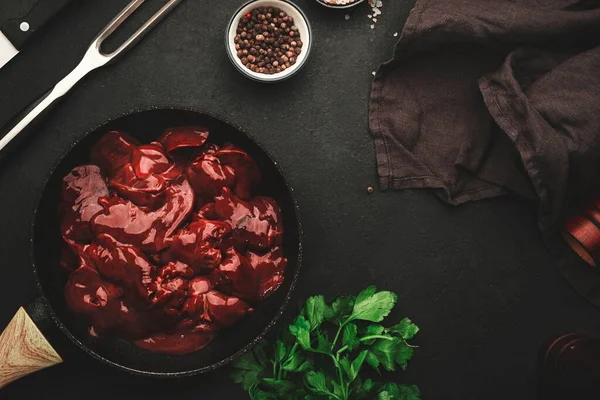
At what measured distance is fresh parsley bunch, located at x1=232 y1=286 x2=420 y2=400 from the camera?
1932 millimetres

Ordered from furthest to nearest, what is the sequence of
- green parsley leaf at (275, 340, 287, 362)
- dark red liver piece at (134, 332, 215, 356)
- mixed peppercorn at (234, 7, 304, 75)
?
mixed peppercorn at (234, 7, 304, 75) < green parsley leaf at (275, 340, 287, 362) < dark red liver piece at (134, 332, 215, 356)

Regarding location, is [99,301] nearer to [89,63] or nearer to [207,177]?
[207,177]

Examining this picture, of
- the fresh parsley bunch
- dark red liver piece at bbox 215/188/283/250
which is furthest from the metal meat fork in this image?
the fresh parsley bunch

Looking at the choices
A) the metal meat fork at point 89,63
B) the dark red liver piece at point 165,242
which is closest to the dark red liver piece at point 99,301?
the dark red liver piece at point 165,242

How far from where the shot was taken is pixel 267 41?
2064mm

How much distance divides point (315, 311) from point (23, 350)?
84 centimetres

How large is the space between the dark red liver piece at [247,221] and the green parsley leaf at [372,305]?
1.14ft

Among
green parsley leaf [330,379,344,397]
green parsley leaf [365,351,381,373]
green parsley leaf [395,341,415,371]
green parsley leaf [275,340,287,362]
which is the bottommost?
green parsley leaf [395,341,415,371]

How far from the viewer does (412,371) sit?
7.00ft

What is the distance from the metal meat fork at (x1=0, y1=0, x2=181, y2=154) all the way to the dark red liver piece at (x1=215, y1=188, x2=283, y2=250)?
1.99 feet

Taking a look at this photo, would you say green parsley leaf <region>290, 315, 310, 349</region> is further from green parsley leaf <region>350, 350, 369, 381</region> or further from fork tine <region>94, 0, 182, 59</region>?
fork tine <region>94, 0, 182, 59</region>

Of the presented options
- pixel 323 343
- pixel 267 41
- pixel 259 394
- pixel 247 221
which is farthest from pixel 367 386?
pixel 267 41

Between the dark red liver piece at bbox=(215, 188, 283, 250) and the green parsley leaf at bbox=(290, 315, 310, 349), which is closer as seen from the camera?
the dark red liver piece at bbox=(215, 188, 283, 250)

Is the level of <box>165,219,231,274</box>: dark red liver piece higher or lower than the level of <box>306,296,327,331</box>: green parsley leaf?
higher
